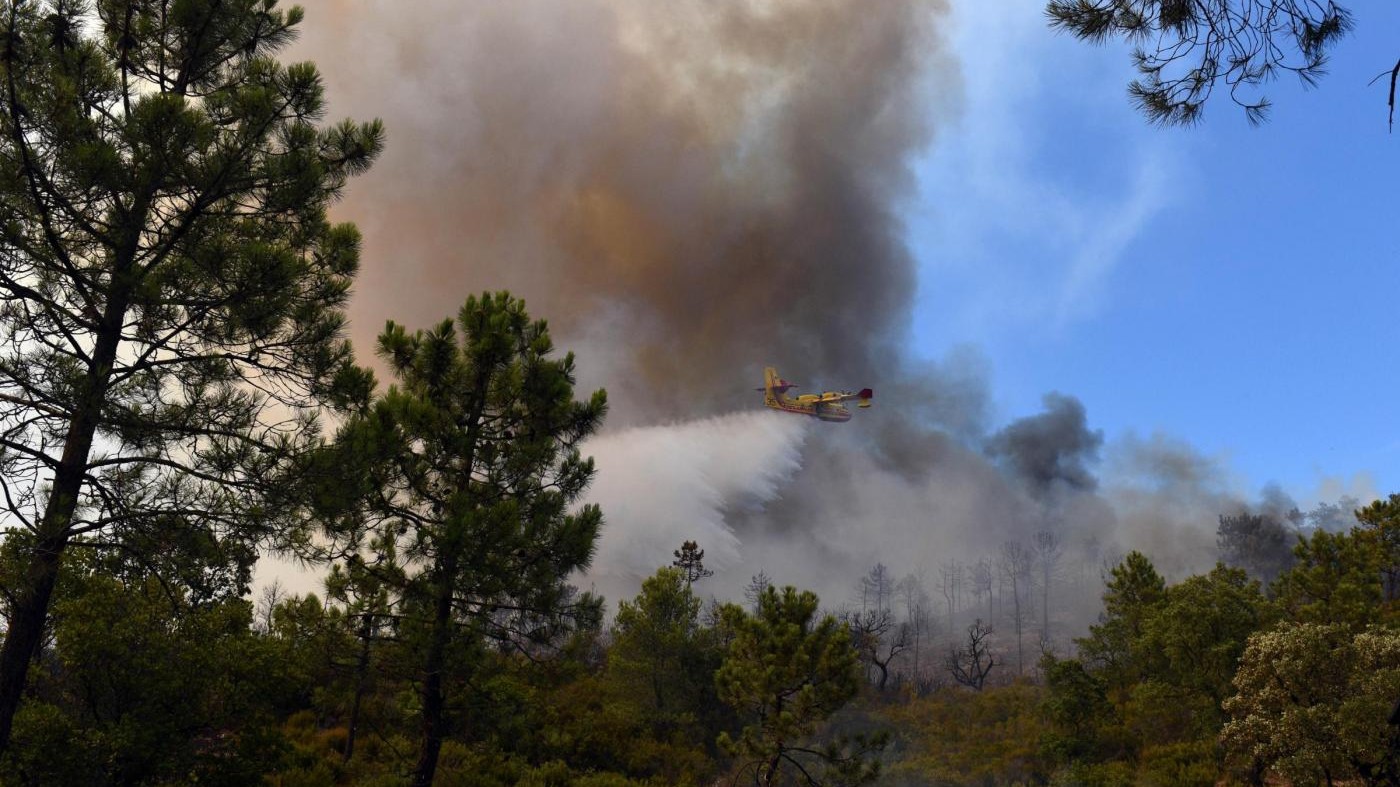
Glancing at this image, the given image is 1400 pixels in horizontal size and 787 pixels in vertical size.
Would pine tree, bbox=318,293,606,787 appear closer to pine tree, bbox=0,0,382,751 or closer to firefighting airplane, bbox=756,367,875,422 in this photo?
pine tree, bbox=0,0,382,751

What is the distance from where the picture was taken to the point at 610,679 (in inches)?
1431

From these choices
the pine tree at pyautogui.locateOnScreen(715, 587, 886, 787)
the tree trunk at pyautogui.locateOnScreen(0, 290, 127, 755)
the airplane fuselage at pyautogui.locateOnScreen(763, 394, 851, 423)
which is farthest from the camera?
the airplane fuselage at pyautogui.locateOnScreen(763, 394, 851, 423)

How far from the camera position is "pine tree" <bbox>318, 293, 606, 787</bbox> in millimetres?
14344

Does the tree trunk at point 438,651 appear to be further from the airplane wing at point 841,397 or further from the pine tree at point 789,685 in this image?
the airplane wing at point 841,397

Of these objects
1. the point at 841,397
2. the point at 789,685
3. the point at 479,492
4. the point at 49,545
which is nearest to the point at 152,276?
the point at 49,545

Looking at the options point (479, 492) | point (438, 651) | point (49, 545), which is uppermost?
point (479, 492)

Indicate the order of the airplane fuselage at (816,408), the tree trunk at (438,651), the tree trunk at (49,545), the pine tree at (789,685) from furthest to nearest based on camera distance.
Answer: the airplane fuselage at (816,408)
the pine tree at (789,685)
the tree trunk at (438,651)
the tree trunk at (49,545)

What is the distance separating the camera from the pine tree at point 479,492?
14.3 metres

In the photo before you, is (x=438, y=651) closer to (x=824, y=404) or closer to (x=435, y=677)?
(x=435, y=677)

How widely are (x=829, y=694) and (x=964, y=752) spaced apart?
2578cm

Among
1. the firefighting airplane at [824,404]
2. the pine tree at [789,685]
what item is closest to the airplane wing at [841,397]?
the firefighting airplane at [824,404]

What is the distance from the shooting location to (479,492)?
15.4 m

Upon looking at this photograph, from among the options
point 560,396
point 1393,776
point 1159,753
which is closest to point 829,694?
point 560,396

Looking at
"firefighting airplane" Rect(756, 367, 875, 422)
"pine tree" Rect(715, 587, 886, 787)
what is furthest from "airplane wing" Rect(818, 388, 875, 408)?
"pine tree" Rect(715, 587, 886, 787)
